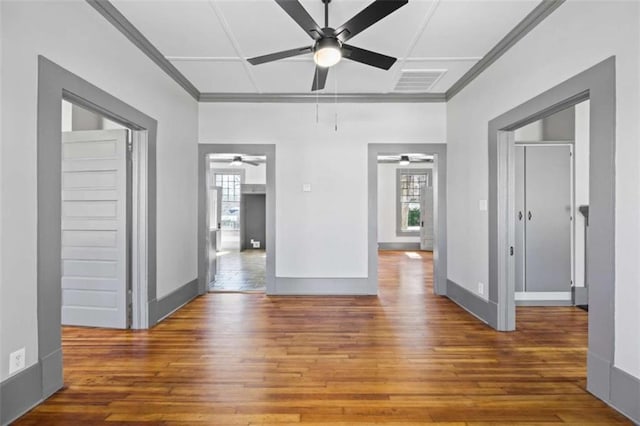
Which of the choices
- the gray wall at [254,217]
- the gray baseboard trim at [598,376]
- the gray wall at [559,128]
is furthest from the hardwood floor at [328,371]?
the gray wall at [254,217]

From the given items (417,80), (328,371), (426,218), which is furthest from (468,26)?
(426,218)

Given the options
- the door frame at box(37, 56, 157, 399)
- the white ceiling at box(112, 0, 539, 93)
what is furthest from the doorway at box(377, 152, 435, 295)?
the door frame at box(37, 56, 157, 399)

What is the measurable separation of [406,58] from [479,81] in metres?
0.93

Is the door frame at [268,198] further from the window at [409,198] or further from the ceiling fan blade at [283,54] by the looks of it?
the window at [409,198]

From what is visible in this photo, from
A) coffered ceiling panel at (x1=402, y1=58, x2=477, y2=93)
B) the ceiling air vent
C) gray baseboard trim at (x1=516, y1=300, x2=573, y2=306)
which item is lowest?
gray baseboard trim at (x1=516, y1=300, x2=573, y2=306)

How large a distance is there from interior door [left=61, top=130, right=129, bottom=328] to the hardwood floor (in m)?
0.28

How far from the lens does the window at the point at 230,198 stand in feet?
33.2

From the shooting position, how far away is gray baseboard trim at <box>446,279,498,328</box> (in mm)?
3379

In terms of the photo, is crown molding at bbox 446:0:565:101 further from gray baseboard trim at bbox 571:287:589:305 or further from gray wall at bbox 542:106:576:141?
gray baseboard trim at bbox 571:287:589:305

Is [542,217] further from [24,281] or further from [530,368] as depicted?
[24,281]

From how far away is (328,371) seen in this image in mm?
2453

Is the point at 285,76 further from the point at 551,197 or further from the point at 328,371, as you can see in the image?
the point at 551,197

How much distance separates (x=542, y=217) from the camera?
401 cm

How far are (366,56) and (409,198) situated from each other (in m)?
8.01
